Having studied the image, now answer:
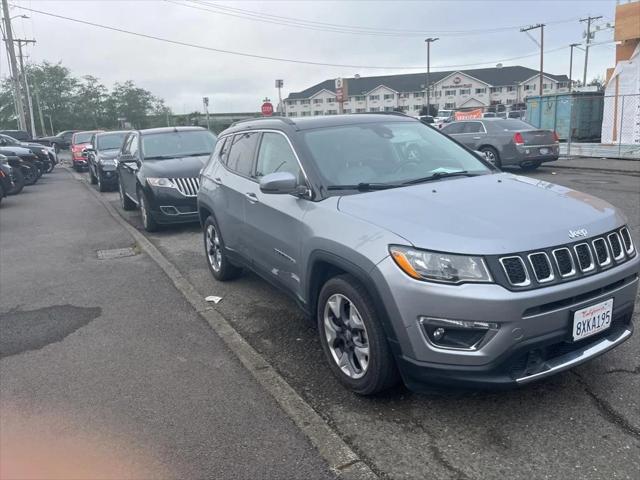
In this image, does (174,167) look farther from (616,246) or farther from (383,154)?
(616,246)

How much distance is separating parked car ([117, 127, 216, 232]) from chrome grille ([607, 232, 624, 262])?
652cm

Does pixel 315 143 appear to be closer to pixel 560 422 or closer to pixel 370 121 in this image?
pixel 370 121

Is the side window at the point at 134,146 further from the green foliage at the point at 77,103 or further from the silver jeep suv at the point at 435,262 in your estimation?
the green foliage at the point at 77,103

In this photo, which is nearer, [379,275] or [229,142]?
[379,275]

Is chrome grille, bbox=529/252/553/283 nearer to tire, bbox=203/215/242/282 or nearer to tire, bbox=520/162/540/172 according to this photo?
tire, bbox=203/215/242/282

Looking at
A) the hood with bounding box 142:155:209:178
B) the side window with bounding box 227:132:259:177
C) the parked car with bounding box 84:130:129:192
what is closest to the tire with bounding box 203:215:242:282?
the side window with bounding box 227:132:259:177

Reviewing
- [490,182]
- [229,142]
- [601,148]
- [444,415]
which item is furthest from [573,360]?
[601,148]

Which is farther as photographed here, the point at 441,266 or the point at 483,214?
the point at 483,214

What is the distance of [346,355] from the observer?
3652 millimetres

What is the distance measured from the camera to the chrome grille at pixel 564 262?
300 cm

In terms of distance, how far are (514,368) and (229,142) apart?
13.0 feet

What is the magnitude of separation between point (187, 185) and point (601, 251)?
7024 millimetres

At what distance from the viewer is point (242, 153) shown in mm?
5496

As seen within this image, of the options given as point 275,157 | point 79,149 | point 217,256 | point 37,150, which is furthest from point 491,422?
point 79,149
